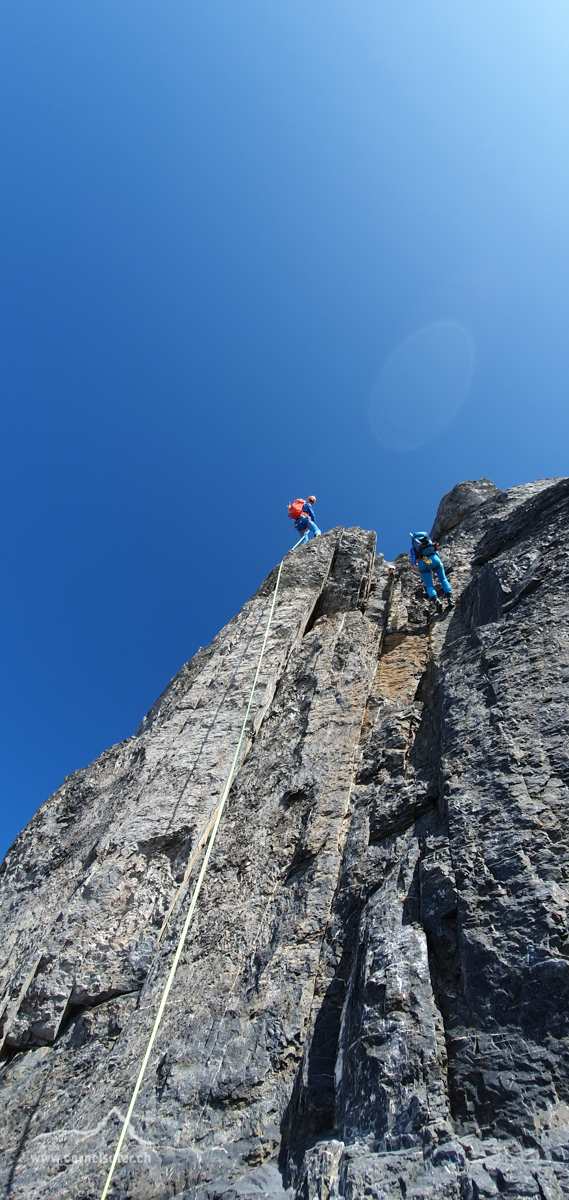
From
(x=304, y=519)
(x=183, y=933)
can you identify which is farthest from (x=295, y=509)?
(x=183, y=933)

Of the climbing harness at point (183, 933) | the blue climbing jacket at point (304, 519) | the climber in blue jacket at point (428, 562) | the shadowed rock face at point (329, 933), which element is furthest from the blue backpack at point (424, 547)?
the blue climbing jacket at point (304, 519)

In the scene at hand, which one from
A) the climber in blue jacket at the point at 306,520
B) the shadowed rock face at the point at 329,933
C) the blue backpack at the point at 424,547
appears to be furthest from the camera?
the climber in blue jacket at the point at 306,520

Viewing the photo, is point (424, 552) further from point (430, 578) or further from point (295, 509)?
point (295, 509)

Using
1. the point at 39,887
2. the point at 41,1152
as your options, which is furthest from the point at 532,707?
the point at 39,887

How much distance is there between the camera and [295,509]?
15250 millimetres

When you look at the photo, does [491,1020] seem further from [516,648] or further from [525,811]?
[516,648]

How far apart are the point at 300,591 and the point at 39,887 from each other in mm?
6350

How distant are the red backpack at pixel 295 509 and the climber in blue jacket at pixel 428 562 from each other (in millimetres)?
5627

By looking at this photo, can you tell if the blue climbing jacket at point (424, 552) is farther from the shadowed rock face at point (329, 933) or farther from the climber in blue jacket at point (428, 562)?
the shadowed rock face at point (329, 933)

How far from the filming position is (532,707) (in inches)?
209

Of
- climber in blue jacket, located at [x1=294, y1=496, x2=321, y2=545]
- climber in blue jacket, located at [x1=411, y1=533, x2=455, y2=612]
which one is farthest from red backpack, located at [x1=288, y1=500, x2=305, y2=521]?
climber in blue jacket, located at [x1=411, y1=533, x2=455, y2=612]

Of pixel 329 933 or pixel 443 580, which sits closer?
pixel 329 933

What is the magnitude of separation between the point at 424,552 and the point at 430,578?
492 mm

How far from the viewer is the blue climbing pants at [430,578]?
364 inches
